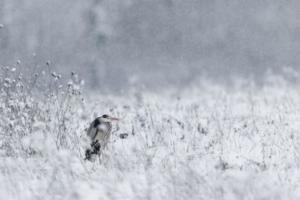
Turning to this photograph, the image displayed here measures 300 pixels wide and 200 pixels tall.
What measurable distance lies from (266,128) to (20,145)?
12.9ft

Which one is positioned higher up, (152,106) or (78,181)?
(152,106)

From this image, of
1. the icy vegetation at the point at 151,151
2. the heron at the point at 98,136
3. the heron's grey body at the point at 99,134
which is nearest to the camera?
the icy vegetation at the point at 151,151

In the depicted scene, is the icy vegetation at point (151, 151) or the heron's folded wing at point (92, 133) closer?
the icy vegetation at point (151, 151)

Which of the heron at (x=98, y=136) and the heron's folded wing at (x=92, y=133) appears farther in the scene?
the heron's folded wing at (x=92, y=133)

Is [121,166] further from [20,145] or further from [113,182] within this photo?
[20,145]

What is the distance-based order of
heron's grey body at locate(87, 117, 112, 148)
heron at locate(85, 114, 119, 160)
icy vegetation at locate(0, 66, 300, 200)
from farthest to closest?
heron's grey body at locate(87, 117, 112, 148)
heron at locate(85, 114, 119, 160)
icy vegetation at locate(0, 66, 300, 200)

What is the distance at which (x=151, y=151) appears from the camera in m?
6.38

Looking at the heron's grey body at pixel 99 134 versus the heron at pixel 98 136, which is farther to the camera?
the heron's grey body at pixel 99 134

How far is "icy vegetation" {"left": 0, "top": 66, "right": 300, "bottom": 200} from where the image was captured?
14.6 ft

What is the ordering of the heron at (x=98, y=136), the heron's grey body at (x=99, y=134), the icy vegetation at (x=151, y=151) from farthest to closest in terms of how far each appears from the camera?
1. the heron's grey body at (x=99, y=134)
2. the heron at (x=98, y=136)
3. the icy vegetation at (x=151, y=151)

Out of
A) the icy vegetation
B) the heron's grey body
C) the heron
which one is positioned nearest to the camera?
the icy vegetation

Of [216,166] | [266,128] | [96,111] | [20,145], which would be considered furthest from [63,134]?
[96,111]

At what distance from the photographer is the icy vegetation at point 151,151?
4445mm

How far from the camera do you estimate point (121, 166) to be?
514cm
